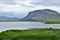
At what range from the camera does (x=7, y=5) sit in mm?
15648

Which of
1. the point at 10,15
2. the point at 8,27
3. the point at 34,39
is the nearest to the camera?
the point at 34,39

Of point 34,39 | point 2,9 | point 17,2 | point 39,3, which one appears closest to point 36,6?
point 39,3

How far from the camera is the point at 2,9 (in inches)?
603

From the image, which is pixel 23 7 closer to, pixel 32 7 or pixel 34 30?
pixel 32 7

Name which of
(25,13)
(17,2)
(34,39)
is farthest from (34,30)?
(34,39)

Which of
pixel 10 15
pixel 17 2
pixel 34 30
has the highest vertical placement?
pixel 17 2

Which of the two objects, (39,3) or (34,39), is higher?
(39,3)

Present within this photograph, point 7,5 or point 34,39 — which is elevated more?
point 7,5

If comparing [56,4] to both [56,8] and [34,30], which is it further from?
[34,30]

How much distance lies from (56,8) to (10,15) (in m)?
3.94

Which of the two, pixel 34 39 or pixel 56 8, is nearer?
pixel 34 39

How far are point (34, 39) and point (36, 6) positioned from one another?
5.16m

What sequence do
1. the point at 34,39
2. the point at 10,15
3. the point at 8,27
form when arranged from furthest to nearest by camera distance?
the point at 10,15 < the point at 8,27 < the point at 34,39

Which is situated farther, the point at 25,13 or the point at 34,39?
the point at 25,13
